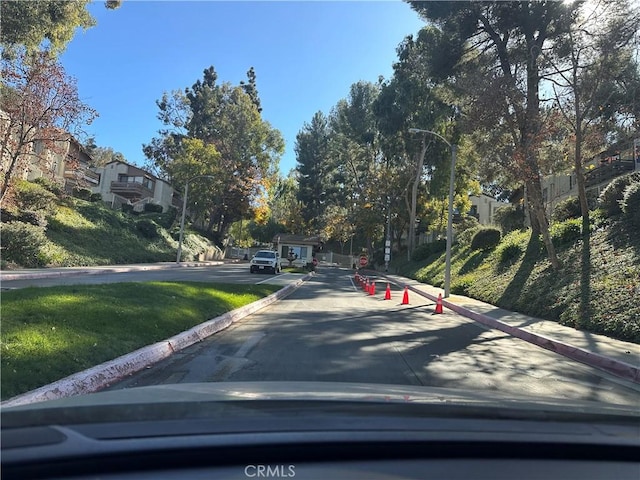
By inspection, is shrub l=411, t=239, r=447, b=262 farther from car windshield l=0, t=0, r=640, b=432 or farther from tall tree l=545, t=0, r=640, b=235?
tall tree l=545, t=0, r=640, b=235

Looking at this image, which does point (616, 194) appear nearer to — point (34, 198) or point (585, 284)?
point (585, 284)

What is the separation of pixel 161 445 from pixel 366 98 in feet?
204

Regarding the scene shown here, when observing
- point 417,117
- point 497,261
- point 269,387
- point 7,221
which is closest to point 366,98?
point 417,117

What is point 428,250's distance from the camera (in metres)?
46.7

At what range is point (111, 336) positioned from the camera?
7.84 m

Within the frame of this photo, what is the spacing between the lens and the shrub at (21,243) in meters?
23.8

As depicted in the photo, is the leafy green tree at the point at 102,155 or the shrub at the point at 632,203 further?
the leafy green tree at the point at 102,155

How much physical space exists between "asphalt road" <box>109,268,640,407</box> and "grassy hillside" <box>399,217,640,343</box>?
107 inches

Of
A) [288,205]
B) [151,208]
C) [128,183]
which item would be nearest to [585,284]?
[151,208]

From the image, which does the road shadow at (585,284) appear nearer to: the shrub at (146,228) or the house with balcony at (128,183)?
the shrub at (146,228)

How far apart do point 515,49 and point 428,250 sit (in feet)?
83.8

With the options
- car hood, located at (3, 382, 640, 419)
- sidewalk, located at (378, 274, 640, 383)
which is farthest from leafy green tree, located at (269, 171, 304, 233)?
car hood, located at (3, 382, 640, 419)

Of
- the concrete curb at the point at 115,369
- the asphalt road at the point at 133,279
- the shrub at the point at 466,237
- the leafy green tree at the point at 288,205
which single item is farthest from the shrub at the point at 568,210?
the leafy green tree at the point at 288,205

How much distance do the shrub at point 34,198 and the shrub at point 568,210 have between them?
1086 inches
